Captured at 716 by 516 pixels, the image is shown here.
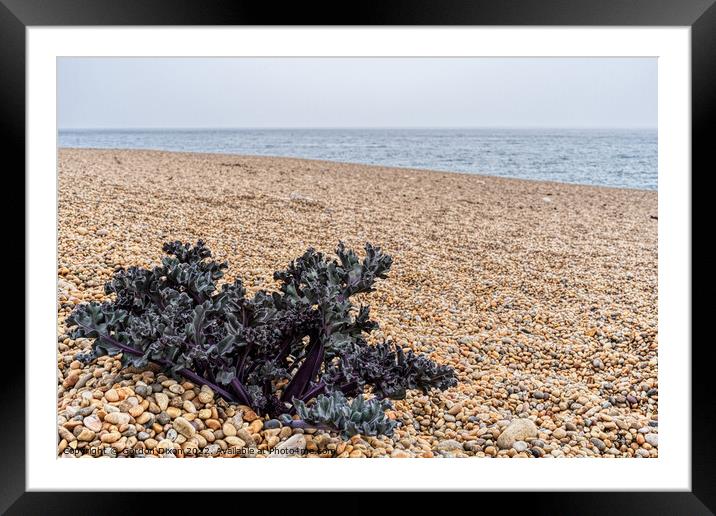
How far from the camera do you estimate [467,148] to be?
13523 millimetres

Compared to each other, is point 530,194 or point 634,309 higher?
point 530,194

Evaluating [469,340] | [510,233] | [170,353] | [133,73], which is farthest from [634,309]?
[133,73]

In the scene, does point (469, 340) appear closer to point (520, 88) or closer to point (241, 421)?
point (241, 421)

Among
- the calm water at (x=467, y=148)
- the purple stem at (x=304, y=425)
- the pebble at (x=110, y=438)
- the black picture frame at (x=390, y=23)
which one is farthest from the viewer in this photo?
the calm water at (x=467, y=148)

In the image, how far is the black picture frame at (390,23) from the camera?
154cm

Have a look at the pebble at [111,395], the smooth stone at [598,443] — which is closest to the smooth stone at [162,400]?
the pebble at [111,395]

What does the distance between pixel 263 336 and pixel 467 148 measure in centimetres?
1233

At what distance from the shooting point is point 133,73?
14242 millimetres

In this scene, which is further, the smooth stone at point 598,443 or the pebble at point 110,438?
the smooth stone at point 598,443

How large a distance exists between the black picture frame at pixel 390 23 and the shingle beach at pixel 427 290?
0.31 meters

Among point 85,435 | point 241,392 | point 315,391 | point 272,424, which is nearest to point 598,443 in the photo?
point 315,391

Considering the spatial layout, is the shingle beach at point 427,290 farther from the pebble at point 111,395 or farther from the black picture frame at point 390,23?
the black picture frame at point 390,23

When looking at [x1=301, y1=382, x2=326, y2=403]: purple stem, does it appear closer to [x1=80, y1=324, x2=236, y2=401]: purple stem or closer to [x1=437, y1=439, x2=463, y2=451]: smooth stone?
[x1=80, y1=324, x2=236, y2=401]: purple stem
